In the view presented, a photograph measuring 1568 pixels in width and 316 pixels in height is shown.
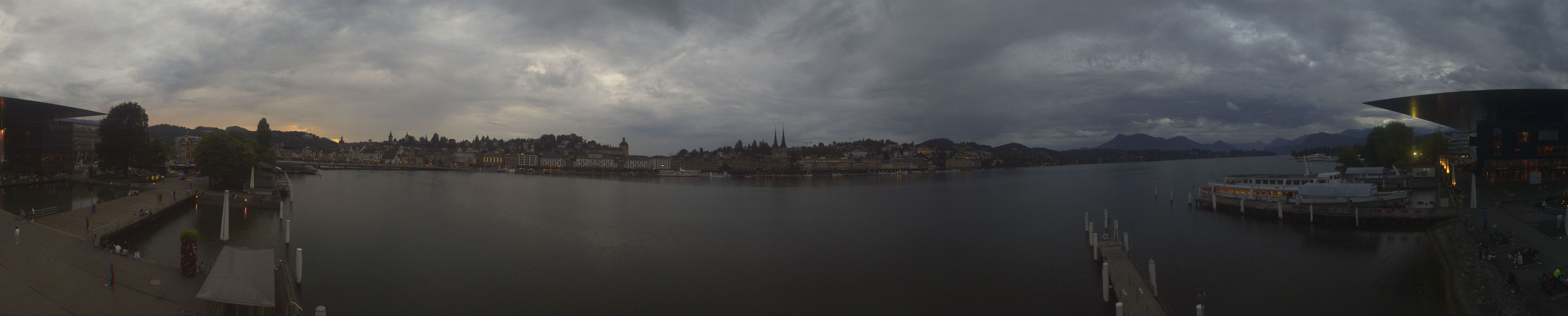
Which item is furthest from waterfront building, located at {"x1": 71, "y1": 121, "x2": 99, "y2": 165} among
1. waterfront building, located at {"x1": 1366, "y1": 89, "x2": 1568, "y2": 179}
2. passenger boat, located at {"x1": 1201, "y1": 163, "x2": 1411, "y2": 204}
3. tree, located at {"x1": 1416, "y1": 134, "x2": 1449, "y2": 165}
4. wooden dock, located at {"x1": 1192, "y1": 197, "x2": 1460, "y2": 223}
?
tree, located at {"x1": 1416, "y1": 134, "x2": 1449, "y2": 165}

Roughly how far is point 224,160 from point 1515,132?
5287 centimetres

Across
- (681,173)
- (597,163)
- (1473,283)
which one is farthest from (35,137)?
(597,163)

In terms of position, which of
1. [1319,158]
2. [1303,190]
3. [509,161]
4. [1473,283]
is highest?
[509,161]

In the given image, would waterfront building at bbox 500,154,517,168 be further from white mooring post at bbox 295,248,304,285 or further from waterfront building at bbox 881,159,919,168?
white mooring post at bbox 295,248,304,285

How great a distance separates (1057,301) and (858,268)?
4.01 metres

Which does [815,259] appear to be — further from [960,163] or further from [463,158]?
[463,158]

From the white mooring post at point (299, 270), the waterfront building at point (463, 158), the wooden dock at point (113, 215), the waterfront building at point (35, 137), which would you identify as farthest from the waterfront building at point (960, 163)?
the white mooring post at point (299, 270)

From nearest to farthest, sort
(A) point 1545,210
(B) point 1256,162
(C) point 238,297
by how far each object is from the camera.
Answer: (C) point 238,297 < (A) point 1545,210 < (B) point 1256,162

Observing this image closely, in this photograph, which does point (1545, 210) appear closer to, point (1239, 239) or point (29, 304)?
point (1239, 239)

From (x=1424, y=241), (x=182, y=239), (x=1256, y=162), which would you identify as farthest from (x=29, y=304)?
(x=1256, y=162)

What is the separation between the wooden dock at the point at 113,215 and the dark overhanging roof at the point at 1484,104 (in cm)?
4005

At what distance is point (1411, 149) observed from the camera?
34.6 meters

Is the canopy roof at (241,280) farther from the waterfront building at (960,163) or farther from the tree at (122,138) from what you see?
the waterfront building at (960,163)

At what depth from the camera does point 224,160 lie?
25109mm
